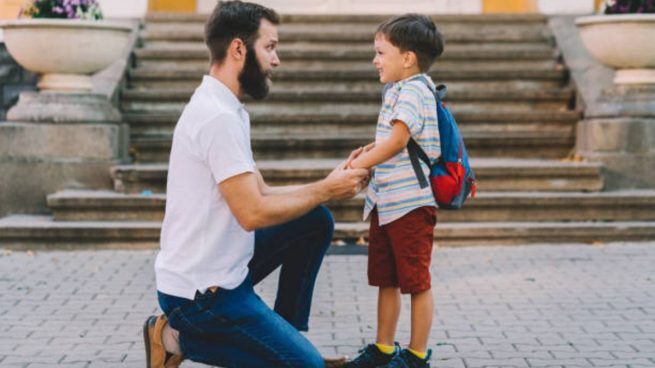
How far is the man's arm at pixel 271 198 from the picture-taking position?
12.4 feet

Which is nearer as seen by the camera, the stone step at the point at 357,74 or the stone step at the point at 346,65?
the stone step at the point at 357,74

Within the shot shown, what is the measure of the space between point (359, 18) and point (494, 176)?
3.55 m

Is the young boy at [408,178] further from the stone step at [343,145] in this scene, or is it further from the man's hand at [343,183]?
the stone step at [343,145]

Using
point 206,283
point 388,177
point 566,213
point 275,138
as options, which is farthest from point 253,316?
point 275,138

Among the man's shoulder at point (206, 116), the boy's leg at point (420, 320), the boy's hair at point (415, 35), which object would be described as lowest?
the boy's leg at point (420, 320)

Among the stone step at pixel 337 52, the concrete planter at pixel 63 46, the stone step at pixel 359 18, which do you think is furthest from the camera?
the stone step at pixel 359 18

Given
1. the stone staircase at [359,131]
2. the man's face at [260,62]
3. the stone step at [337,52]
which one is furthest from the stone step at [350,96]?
the man's face at [260,62]

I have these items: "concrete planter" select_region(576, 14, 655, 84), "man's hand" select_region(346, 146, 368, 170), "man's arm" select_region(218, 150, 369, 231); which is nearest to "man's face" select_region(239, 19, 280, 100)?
"man's arm" select_region(218, 150, 369, 231)

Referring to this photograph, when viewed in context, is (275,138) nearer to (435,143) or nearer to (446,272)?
(446,272)

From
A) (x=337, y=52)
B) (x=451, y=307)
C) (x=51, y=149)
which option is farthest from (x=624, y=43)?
(x=51, y=149)

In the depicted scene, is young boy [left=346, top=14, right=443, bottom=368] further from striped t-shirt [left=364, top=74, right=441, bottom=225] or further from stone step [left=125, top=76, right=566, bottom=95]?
stone step [left=125, top=76, right=566, bottom=95]

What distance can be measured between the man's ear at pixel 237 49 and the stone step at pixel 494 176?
447cm

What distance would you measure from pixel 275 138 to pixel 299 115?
1.83 ft

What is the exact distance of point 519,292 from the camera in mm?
6355
